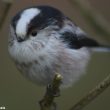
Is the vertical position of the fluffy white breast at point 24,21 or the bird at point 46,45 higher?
the fluffy white breast at point 24,21

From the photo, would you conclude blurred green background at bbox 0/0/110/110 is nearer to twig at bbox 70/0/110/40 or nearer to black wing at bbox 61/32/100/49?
black wing at bbox 61/32/100/49

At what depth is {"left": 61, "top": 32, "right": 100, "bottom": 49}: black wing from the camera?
9.64 ft

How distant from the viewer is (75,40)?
Result: 2.99 m

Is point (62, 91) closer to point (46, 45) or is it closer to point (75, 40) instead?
point (75, 40)

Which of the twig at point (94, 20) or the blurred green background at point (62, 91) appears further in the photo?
the blurred green background at point (62, 91)

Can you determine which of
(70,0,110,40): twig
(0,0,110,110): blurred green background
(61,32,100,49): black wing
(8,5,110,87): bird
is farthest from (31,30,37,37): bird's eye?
(0,0,110,110): blurred green background

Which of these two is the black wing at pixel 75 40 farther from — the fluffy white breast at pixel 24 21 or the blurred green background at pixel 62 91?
the blurred green background at pixel 62 91

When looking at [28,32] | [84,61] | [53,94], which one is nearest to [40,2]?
[84,61]

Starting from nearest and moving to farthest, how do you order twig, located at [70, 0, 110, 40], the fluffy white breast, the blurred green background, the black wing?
twig, located at [70, 0, 110, 40] → the fluffy white breast → the black wing → the blurred green background

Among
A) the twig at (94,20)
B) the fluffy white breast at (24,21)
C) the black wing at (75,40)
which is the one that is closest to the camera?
the twig at (94,20)

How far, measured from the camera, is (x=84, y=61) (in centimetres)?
301

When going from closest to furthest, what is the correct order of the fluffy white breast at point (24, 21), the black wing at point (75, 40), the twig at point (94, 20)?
1. the twig at point (94, 20)
2. the fluffy white breast at point (24, 21)
3. the black wing at point (75, 40)

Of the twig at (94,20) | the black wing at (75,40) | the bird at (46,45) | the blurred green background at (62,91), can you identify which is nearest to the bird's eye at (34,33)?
the bird at (46,45)

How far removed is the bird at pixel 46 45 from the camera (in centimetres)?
270
